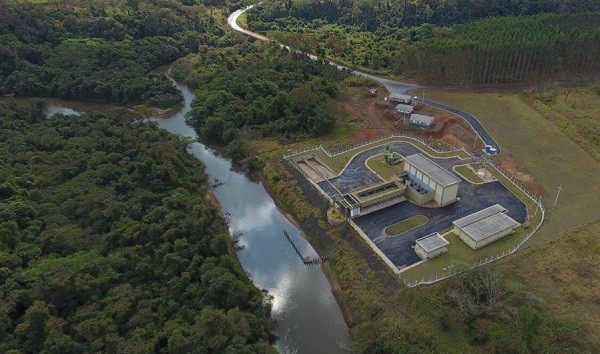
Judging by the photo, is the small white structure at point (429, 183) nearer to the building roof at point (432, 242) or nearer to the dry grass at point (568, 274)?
the building roof at point (432, 242)

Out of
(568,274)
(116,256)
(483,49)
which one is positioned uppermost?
(483,49)

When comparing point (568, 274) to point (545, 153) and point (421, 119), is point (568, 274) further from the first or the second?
point (421, 119)

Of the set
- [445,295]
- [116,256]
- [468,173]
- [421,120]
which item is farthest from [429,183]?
[116,256]

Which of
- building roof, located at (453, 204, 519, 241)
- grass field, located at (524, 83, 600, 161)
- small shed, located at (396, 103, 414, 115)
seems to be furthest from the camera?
small shed, located at (396, 103, 414, 115)

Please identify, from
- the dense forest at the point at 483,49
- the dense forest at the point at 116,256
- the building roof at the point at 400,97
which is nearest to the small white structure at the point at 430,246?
the dense forest at the point at 116,256

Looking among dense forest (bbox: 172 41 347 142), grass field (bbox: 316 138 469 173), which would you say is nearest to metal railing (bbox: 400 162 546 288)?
grass field (bbox: 316 138 469 173)

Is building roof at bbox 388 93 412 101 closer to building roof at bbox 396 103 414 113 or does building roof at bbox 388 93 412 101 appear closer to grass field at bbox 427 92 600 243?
building roof at bbox 396 103 414 113

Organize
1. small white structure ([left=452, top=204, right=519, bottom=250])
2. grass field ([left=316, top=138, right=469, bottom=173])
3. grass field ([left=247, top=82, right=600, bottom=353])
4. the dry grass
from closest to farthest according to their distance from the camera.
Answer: grass field ([left=247, top=82, right=600, bottom=353])
the dry grass
small white structure ([left=452, top=204, right=519, bottom=250])
grass field ([left=316, top=138, right=469, bottom=173])
